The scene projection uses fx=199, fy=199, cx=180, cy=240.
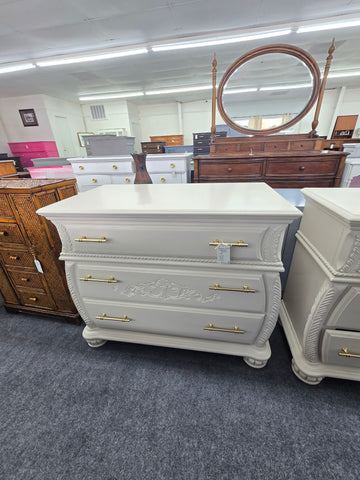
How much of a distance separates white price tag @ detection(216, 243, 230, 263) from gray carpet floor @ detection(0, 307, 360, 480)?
74cm

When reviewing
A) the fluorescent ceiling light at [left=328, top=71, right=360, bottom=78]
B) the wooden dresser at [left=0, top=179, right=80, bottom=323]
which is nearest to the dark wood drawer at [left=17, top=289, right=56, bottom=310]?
the wooden dresser at [left=0, top=179, right=80, bottom=323]

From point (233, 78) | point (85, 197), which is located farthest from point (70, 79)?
point (85, 197)

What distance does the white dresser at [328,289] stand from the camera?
0.80 m

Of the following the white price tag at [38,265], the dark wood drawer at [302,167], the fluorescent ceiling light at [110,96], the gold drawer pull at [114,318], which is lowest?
the gold drawer pull at [114,318]

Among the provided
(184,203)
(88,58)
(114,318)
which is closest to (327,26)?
(88,58)

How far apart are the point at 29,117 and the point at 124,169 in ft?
26.5

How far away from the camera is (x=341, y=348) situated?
37.4 inches

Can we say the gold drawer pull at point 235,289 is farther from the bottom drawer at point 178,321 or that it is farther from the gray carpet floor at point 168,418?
the gray carpet floor at point 168,418

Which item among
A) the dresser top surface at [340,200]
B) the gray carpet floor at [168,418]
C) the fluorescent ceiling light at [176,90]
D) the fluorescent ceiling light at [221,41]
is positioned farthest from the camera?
the fluorescent ceiling light at [176,90]

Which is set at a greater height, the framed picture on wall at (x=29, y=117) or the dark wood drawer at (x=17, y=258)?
the framed picture on wall at (x=29, y=117)

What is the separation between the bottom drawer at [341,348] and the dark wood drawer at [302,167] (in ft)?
4.95

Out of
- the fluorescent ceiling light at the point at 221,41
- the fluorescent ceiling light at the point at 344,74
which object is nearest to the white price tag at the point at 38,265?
the fluorescent ceiling light at the point at 221,41

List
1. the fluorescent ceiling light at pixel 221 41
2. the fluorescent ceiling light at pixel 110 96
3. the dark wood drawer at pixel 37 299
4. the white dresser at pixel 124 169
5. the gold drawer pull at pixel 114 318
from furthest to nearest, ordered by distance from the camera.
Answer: the fluorescent ceiling light at pixel 110 96 < the fluorescent ceiling light at pixel 221 41 < the white dresser at pixel 124 169 < the dark wood drawer at pixel 37 299 < the gold drawer pull at pixel 114 318

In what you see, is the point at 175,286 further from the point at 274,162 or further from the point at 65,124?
the point at 65,124
